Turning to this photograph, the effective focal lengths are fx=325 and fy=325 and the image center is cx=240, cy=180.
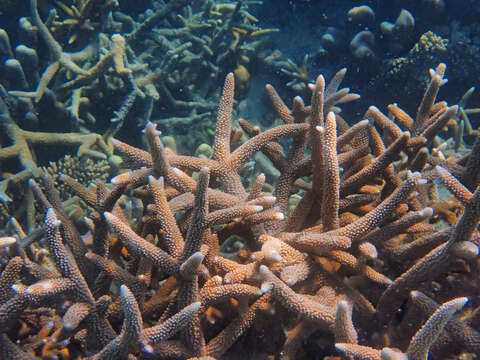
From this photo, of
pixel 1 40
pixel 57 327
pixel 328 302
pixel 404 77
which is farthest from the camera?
pixel 404 77

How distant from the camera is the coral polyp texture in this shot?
155 cm

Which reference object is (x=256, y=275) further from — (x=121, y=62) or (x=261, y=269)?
(x=121, y=62)

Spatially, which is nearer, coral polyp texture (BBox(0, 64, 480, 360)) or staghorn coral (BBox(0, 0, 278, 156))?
coral polyp texture (BBox(0, 64, 480, 360))

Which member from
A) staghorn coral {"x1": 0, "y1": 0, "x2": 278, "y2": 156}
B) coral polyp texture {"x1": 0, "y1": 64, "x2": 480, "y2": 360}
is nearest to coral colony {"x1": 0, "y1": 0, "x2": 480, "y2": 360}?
coral polyp texture {"x1": 0, "y1": 64, "x2": 480, "y2": 360}

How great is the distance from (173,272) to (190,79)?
4.92 meters

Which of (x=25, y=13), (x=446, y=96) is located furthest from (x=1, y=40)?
(x=446, y=96)

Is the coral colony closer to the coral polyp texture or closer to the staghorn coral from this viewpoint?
the coral polyp texture

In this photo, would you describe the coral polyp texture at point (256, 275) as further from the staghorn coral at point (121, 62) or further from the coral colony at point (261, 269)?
the staghorn coral at point (121, 62)

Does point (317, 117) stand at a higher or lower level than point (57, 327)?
higher

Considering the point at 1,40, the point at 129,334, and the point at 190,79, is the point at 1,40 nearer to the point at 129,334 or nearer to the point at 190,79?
the point at 190,79

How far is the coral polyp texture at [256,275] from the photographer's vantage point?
155 centimetres

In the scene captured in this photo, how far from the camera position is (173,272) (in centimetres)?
165

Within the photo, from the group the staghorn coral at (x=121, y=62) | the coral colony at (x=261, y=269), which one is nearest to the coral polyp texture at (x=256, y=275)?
the coral colony at (x=261, y=269)

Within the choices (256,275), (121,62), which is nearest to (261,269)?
(256,275)
